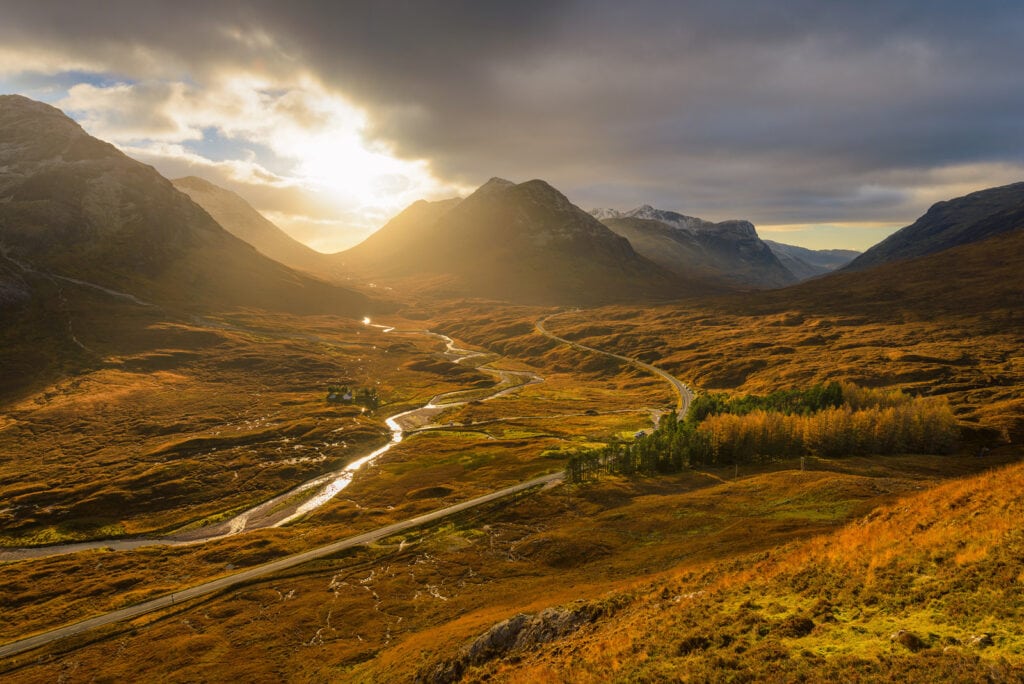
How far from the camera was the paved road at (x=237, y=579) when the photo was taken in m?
62.3

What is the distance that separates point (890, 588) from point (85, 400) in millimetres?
227318

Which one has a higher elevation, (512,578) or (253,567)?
(512,578)

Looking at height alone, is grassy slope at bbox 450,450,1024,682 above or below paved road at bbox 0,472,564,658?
above

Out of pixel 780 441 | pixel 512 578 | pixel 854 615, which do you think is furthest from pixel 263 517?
pixel 780 441

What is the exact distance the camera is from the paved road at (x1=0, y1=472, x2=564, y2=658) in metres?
62.3

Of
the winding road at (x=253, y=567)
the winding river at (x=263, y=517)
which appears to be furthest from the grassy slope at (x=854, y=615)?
the winding river at (x=263, y=517)

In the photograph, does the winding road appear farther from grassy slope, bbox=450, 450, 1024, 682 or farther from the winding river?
grassy slope, bbox=450, 450, 1024, 682

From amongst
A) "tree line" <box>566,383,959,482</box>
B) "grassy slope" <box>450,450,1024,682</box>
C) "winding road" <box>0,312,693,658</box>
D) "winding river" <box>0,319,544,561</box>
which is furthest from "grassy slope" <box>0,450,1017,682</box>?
"tree line" <box>566,383,959,482</box>

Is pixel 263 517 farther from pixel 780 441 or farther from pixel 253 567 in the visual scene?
pixel 780 441

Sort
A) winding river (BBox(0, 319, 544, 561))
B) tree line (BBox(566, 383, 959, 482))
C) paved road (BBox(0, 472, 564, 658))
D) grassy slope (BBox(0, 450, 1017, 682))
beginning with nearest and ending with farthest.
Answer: grassy slope (BBox(0, 450, 1017, 682))
paved road (BBox(0, 472, 564, 658))
winding river (BBox(0, 319, 544, 561))
tree line (BBox(566, 383, 959, 482))

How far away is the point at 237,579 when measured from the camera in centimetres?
7381

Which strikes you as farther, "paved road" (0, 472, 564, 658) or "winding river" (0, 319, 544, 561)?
"winding river" (0, 319, 544, 561)

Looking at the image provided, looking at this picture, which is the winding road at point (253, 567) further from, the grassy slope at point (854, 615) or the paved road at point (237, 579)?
the grassy slope at point (854, 615)

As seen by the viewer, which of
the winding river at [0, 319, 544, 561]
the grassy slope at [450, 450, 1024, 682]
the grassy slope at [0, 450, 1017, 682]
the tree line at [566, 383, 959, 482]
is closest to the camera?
the grassy slope at [450, 450, 1024, 682]
